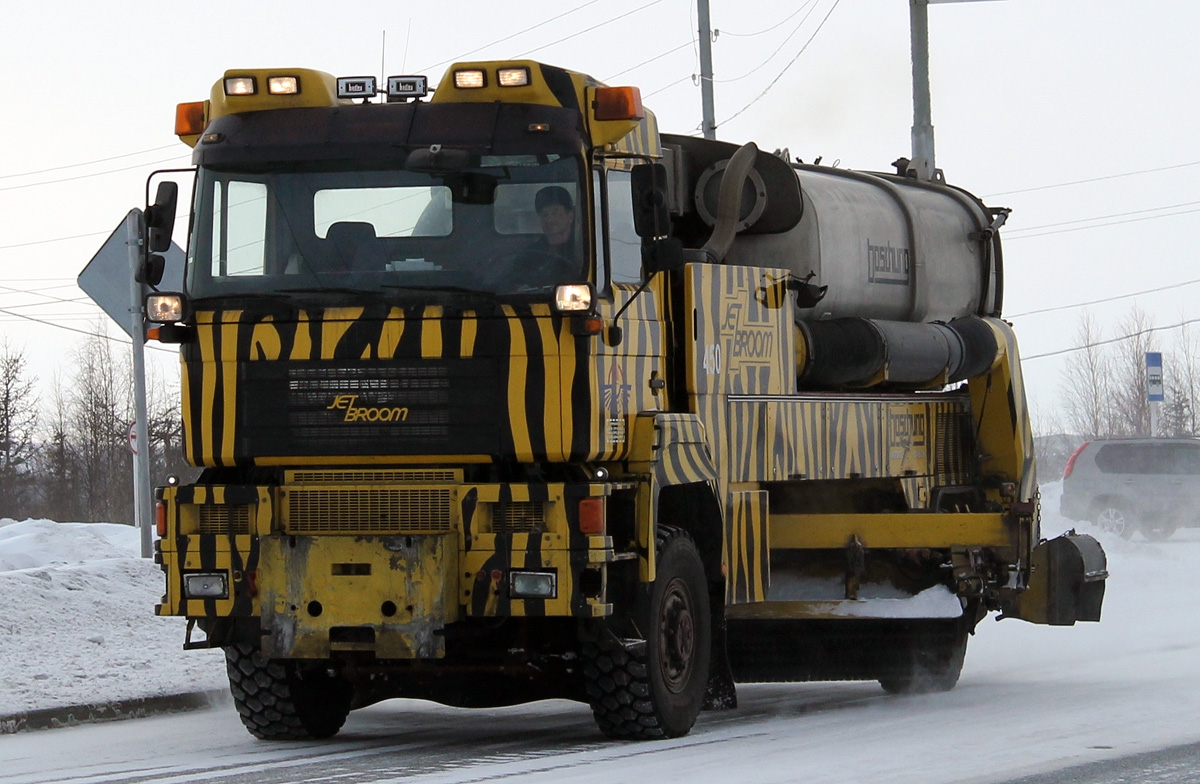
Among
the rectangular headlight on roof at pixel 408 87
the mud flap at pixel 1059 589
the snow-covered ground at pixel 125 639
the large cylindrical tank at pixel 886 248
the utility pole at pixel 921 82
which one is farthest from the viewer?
the utility pole at pixel 921 82

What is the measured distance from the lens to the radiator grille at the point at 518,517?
357 inches

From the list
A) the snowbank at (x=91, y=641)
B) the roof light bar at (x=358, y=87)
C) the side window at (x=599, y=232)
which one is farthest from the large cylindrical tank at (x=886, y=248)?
the snowbank at (x=91, y=641)

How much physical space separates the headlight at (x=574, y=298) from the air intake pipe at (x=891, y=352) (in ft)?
10.5

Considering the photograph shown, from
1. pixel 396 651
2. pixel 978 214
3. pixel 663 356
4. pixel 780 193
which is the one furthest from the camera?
pixel 978 214

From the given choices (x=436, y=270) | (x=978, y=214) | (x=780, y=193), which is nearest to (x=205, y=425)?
(x=436, y=270)

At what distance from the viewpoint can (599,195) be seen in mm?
9414

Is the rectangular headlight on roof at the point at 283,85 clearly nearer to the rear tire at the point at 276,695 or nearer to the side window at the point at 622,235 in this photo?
the side window at the point at 622,235

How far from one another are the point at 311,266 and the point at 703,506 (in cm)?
272

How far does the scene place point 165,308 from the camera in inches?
369

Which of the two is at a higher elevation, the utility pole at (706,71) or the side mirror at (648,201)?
the utility pole at (706,71)

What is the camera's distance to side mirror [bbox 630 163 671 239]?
940 centimetres

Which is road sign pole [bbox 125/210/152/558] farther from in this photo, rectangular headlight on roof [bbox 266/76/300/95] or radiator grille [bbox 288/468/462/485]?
radiator grille [bbox 288/468/462/485]

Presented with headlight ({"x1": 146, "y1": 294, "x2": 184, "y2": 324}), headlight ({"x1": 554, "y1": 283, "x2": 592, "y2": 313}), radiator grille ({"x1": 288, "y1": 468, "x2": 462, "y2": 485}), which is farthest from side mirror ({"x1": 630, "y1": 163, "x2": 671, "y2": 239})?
headlight ({"x1": 146, "y1": 294, "x2": 184, "y2": 324})

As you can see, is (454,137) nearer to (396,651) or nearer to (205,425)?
(205,425)
